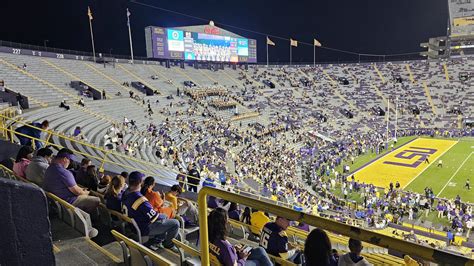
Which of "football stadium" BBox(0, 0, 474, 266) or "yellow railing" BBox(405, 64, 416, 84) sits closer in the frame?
"football stadium" BBox(0, 0, 474, 266)

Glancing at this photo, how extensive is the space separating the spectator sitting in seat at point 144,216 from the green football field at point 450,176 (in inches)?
871

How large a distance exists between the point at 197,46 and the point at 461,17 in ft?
156

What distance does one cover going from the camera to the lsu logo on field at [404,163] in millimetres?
26234

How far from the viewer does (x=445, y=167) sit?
28531 millimetres

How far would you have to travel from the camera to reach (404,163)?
30.3 metres

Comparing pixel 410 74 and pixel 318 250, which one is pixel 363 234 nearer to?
pixel 318 250

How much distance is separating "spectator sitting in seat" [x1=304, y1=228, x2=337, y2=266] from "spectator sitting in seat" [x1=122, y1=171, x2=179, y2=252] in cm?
256

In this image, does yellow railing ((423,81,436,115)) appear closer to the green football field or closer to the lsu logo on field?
the lsu logo on field

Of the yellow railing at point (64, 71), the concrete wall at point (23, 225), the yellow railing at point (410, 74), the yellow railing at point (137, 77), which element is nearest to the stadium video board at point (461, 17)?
the yellow railing at point (410, 74)

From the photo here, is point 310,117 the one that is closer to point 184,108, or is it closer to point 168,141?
point 184,108

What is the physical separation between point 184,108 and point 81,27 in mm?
23173

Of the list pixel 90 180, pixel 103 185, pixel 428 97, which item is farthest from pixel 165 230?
pixel 428 97

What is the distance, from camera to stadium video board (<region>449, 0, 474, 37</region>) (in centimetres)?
6031

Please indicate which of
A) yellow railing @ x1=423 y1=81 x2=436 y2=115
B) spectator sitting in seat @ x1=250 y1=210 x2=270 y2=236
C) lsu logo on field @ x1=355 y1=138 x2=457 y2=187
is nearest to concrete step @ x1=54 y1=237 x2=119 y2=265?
spectator sitting in seat @ x1=250 y1=210 x2=270 y2=236
